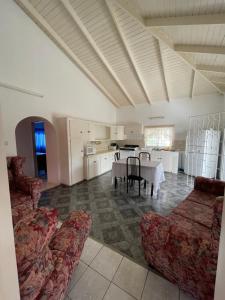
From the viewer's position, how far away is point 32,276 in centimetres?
77

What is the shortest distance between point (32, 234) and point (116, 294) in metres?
1.15

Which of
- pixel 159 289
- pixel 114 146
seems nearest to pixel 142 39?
pixel 114 146

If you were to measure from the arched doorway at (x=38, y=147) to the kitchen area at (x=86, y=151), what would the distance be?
0.26 m

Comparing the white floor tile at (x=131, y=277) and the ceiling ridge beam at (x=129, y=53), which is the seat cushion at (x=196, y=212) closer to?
the white floor tile at (x=131, y=277)

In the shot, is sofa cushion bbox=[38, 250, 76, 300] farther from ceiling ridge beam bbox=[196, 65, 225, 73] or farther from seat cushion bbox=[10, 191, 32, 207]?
ceiling ridge beam bbox=[196, 65, 225, 73]

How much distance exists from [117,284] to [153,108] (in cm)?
614

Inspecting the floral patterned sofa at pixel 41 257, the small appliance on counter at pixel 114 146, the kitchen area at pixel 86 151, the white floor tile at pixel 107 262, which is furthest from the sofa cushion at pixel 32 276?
the small appliance on counter at pixel 114 146

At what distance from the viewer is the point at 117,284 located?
1.40m

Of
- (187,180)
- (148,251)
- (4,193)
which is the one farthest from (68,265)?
(187,180)

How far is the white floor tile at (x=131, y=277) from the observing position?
135cm

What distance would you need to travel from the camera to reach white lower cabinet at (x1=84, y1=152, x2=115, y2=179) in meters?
4.49

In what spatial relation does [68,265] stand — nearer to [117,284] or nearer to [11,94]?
[117,284]

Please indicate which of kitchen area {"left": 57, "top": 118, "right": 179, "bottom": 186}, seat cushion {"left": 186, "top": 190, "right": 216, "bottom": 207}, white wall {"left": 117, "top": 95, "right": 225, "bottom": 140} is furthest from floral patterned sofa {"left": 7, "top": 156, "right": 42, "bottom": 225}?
white wall {"left": 117, "top": 95, "right": 225, "bottom": 140}

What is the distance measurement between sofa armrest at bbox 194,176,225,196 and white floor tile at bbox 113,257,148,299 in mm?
1723
